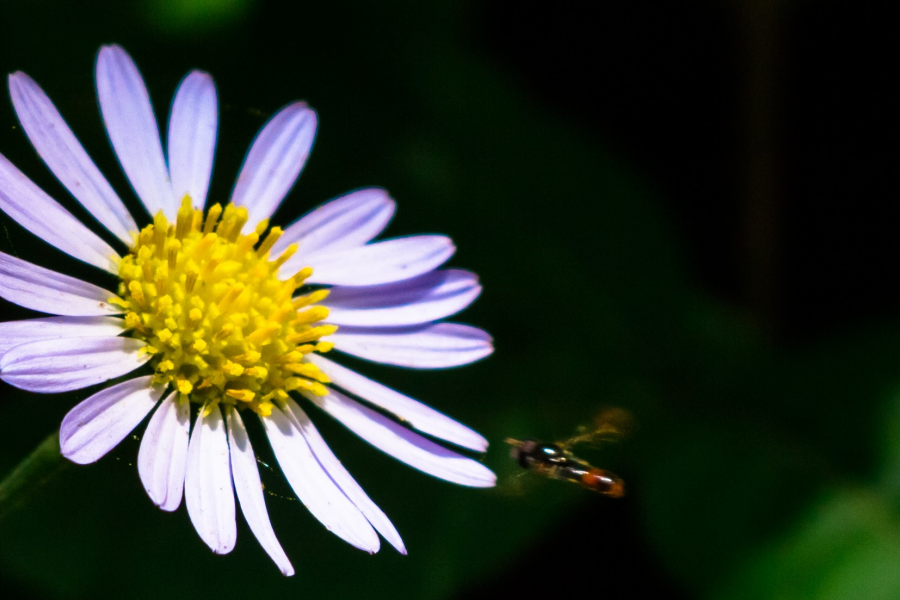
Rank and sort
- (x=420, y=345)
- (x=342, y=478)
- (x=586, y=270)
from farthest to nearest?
(x=586, y=270)
(x=420, y=345)
(x=342, y=478)

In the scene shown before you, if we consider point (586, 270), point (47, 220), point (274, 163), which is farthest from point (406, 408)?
point (586, 270)

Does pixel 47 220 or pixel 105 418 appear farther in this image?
pixel 47 220

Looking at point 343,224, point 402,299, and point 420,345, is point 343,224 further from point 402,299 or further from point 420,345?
point 420,345

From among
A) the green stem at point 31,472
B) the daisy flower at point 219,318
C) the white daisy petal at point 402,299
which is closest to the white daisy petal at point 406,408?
the daisy flower at point 219,318

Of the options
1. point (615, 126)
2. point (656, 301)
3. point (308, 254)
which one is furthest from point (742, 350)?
point (308, 254)

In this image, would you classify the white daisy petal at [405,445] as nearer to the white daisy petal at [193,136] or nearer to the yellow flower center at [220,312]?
the yellow flower center at [220,312]

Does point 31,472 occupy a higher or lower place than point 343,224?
lower
